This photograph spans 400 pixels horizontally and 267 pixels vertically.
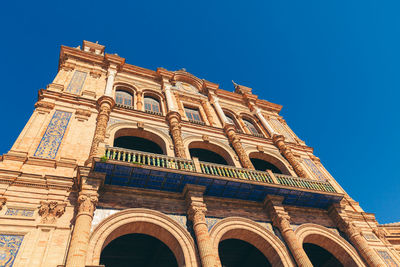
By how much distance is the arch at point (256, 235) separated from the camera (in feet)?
33.0

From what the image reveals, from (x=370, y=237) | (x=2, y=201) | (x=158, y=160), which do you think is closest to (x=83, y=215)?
(x=2, y=201)

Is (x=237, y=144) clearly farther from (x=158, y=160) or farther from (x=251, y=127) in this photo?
(x=158, y=160)

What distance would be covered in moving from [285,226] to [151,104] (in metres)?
11.4

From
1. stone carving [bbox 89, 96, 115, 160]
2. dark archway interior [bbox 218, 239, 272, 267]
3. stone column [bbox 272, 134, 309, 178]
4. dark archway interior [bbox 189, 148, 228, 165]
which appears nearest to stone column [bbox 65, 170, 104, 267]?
stone carving [bbox 89, 96, 115, 160]

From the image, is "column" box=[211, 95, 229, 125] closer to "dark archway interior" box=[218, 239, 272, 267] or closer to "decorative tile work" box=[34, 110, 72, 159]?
"dark archway interior" box=[218, 239, 272, 267]

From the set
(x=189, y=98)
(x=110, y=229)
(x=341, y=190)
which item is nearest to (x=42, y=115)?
(x=110, y=229)

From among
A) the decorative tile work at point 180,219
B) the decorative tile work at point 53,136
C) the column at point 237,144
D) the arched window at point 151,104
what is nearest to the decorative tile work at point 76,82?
the decorative tile work at point 53,136

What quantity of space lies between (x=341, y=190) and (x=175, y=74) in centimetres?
1419

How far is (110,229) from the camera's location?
8.63 metres

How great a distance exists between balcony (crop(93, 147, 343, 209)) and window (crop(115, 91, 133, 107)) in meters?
5.98

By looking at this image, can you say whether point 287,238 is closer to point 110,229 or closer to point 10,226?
point 110,229

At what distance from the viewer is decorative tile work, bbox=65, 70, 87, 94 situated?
15203mm

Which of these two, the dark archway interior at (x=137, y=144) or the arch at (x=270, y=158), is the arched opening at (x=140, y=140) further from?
the arch at (x=270, y=158)

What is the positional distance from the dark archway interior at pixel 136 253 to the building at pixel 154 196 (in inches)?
1.7
